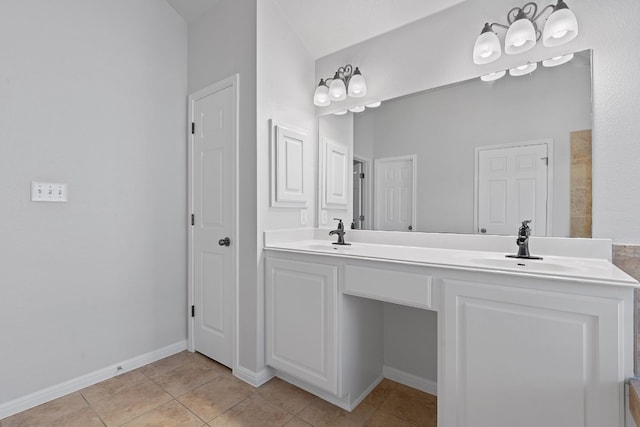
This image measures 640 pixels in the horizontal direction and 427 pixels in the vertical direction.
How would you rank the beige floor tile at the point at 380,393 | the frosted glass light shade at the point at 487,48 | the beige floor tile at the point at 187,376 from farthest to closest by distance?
the beige floor tile at the point at 187,376
the beige floor tile at the point at 380,393
the frosted glass light shade at the point at 487,48

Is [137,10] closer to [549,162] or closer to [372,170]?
[372,170]

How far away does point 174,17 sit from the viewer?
7.82ft

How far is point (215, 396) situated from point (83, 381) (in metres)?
0.86

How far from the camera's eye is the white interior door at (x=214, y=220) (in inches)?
83.5

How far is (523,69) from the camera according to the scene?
1.57 m

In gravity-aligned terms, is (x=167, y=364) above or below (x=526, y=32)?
below

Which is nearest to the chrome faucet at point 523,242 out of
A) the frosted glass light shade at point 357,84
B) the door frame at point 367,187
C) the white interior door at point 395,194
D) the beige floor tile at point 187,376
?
the white interior door at point 395,194

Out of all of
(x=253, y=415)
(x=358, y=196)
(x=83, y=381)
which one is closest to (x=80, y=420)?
(x=83, y=381)

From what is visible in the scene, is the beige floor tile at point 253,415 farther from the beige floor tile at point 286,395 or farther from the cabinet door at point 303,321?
the cabinet door at point 303,321

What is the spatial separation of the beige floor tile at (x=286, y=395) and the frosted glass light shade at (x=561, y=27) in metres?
2.29

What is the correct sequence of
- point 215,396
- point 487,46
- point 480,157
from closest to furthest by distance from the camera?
point 487,46 → point 480,157 → point 215,396

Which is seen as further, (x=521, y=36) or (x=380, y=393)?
(x=380, y=393)

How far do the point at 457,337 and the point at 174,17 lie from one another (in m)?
2.93

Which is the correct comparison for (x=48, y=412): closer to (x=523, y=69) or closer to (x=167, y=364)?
(x=167, y=364)
